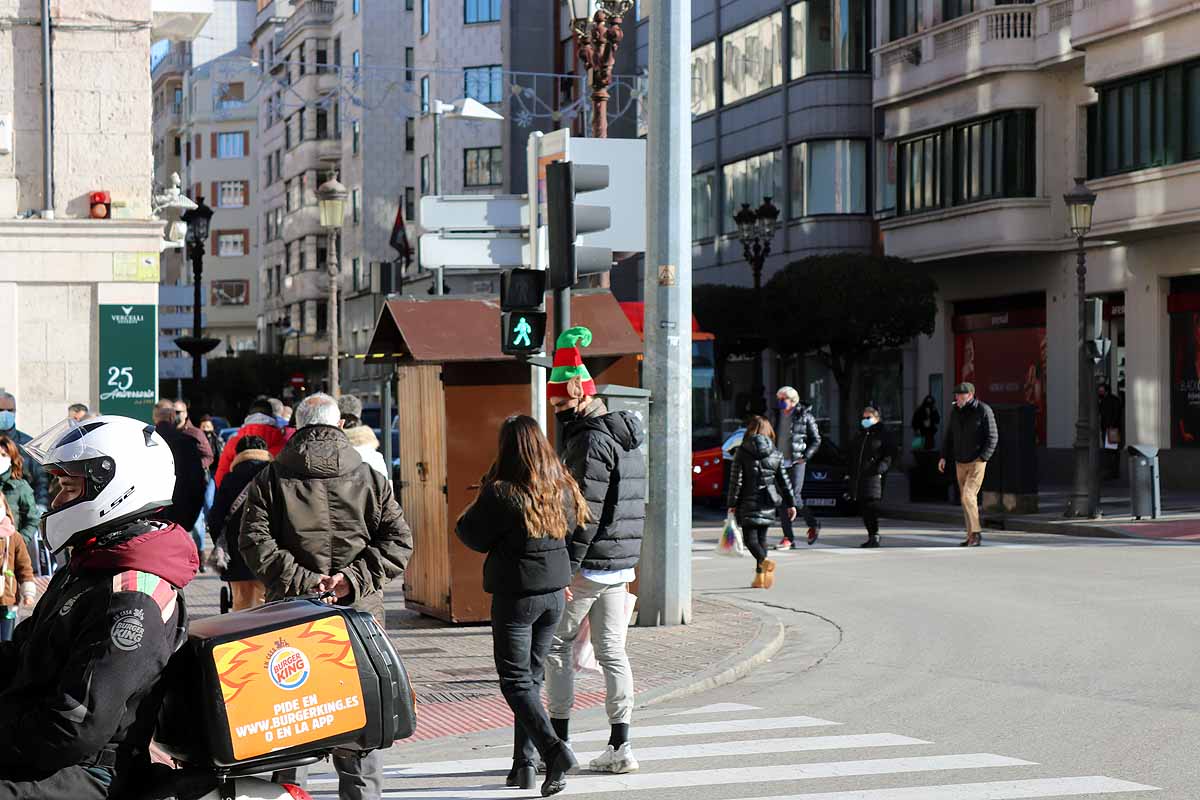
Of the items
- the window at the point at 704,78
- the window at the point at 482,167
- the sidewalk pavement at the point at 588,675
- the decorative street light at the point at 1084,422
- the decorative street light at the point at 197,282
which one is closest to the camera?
the sidewalk pavement at the point at 588,675

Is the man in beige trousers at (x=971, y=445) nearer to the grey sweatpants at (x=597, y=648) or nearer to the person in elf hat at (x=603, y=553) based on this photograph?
the person in elf hat at (x=603, y=553)

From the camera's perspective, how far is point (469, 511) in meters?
7.64

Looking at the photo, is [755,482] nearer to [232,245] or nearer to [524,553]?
[524,553]

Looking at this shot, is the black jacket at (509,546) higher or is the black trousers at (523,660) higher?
the black jacket at (509,546)

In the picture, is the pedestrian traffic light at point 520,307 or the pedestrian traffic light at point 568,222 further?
the pedestrian traffic light at point 520,307

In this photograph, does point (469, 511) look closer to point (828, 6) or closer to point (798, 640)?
point (798, 640)

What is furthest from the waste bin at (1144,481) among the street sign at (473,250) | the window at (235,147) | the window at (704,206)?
the window at (235,147)

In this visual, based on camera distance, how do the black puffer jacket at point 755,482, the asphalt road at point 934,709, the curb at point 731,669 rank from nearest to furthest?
the asphalt road at point 934,709, the curb at point 731,669, the black puffer jacket at point 755,482

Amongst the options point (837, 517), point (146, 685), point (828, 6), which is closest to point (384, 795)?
point (146, 685)

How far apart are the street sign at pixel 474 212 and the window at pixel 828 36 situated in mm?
31397

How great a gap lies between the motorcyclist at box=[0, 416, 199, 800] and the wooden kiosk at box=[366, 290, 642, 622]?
8.67 meters

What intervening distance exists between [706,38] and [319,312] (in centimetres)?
3792

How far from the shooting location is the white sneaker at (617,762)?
8047mm

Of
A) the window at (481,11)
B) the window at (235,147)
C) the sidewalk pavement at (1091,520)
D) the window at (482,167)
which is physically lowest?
the sidewalk pavement at (1091,520)
